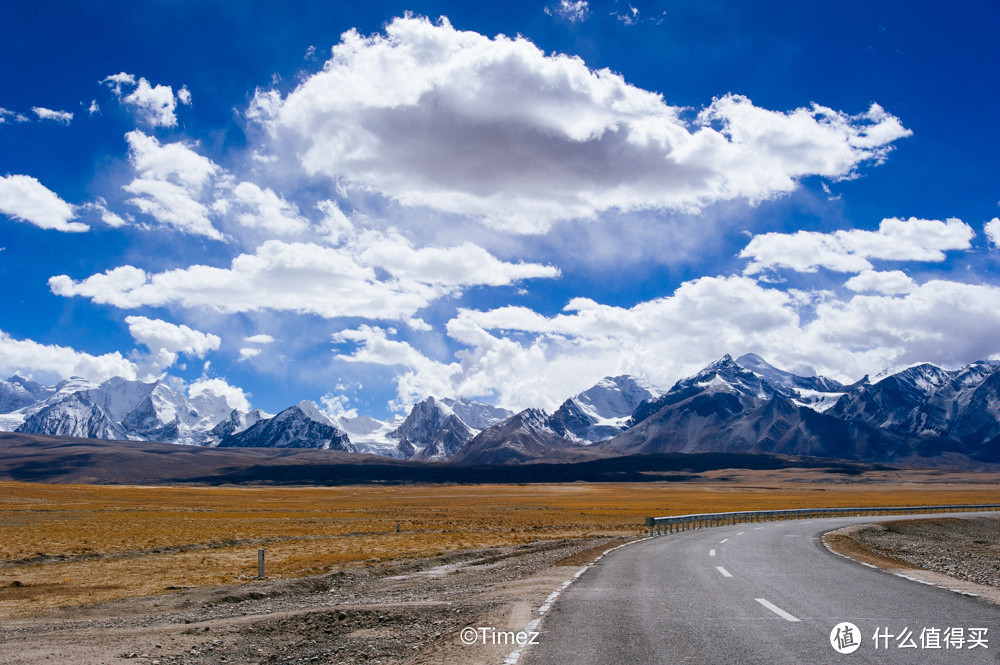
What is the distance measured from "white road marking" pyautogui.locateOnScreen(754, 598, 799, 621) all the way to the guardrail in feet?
97.9

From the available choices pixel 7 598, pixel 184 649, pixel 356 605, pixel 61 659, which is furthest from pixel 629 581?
pixel 7 598

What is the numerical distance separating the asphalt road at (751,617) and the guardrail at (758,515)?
1007 inches

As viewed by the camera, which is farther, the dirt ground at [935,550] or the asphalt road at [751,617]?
the dirt ground at [935,550]

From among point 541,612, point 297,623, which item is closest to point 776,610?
point 541,612

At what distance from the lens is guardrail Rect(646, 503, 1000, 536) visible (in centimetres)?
4862

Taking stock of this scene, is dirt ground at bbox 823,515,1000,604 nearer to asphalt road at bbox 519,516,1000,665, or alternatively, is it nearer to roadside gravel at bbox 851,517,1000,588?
roadside gravel at bbox 851,517,1000,588

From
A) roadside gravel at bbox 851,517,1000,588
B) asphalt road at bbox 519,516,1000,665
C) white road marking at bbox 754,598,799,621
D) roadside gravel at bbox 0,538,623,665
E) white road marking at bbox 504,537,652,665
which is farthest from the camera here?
roadside gravel at bbox 851,517,1000,588

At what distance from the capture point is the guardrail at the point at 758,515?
48.6 m

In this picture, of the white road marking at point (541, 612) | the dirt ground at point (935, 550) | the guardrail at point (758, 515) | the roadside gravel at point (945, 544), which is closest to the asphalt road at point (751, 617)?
the white road marking at point (541, 612)

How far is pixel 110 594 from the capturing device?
23453 millimetres

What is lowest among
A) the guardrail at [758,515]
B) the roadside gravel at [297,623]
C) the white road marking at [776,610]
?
the guardrail at [758,515]

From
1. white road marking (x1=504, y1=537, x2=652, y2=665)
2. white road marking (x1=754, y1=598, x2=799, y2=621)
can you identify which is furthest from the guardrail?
white road marking (x1=754, y1=598, x2=799, y2=621)

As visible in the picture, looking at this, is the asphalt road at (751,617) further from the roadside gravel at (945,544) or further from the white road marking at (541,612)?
the roadside gravel at (945,544)

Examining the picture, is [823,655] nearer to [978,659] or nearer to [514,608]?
[978,659]
